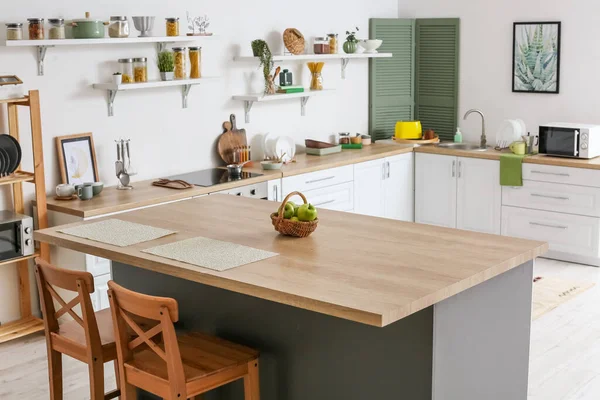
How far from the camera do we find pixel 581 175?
244 inches

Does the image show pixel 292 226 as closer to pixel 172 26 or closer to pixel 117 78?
pixel 117 78

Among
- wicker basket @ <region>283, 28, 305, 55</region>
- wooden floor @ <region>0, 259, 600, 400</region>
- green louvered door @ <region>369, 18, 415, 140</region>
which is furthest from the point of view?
green louvered door @ <region>369, 18, 415, 140</region>

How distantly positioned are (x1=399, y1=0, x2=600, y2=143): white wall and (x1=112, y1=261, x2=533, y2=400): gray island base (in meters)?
3.86

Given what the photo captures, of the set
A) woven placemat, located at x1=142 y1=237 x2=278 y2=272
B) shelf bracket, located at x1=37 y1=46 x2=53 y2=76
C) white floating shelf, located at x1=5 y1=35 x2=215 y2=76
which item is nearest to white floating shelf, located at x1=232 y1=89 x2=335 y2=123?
white floating shelf, located at x1=5 y1=35 x2=215 y2=76

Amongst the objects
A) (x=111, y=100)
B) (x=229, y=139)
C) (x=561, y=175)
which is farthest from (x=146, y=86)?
(x=561, y=175)

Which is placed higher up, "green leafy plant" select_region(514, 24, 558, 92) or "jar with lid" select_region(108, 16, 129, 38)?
"jar with lid" select_region(108, 16, 129, 38)

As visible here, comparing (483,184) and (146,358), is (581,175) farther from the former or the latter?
(146,358)

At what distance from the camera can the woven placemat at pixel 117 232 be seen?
350 cm

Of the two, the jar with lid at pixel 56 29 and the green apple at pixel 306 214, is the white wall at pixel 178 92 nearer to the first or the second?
the jar with lid at pixel 56 29

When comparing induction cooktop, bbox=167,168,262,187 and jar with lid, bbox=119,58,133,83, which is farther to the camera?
induction cooktop, bbox=167,168,262,187

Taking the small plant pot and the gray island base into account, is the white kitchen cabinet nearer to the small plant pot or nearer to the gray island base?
the small plant pot

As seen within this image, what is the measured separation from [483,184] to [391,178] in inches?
29.7

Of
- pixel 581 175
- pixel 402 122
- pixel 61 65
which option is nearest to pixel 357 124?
pixel 402 122

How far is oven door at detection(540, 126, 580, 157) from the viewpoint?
630 centimetres
